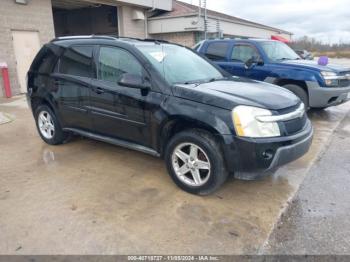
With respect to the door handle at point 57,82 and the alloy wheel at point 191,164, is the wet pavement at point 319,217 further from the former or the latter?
the door handle at point 57,82

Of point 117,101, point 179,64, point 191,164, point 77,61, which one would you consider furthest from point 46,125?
point 191,164

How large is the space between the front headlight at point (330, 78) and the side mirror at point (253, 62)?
52.8 inches

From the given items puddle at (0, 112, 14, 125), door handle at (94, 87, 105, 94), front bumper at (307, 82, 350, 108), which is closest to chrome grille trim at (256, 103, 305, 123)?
door handle at (94, 87, 105, 94)

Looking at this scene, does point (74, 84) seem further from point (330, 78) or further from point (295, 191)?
point (330, 78)

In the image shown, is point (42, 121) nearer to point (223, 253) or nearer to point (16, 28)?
point (223, 253)

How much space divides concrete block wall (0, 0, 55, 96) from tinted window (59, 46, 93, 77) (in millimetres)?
6833

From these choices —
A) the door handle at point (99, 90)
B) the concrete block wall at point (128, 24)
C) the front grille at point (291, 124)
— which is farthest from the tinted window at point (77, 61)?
the concrete block wall at point (128, 24)

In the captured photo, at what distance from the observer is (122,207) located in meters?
3.19

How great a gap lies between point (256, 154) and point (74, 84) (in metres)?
2.85

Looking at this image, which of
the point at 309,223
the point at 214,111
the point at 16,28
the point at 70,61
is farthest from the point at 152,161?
the point at 16,28

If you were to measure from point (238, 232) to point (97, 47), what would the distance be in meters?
3.04

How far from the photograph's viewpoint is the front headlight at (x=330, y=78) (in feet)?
20.8

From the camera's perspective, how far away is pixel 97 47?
4215 millimetres

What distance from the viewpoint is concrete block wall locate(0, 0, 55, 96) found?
9.95m
